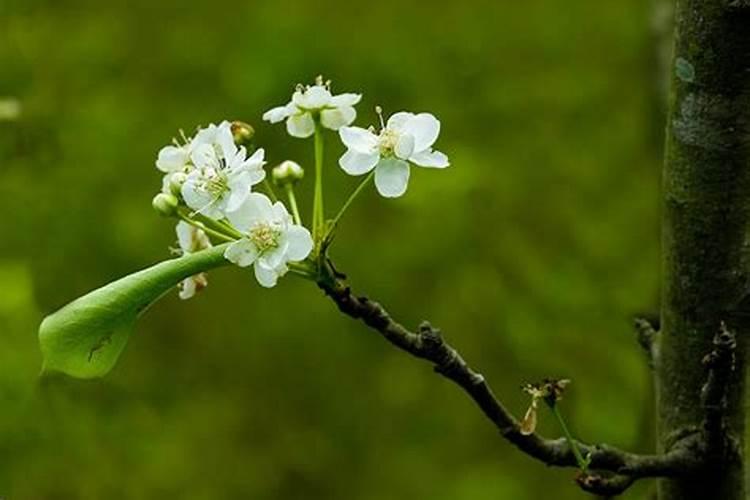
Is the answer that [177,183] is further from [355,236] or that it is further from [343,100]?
[355,236]

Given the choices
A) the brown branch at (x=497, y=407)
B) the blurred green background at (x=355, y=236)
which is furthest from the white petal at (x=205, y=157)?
the blurred green background at (x=355, y=236)

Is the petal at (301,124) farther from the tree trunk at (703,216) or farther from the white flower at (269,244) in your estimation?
the tree trunk at (703,216)

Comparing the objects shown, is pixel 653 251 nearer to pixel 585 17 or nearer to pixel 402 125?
pixel 585 17

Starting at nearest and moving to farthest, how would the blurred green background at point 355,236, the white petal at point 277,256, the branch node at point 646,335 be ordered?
the white petal at point 277,256 → the branch node at point 646,335 → the blurred green background at point 355,236

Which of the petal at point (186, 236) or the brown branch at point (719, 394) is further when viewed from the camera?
the petal at point (186, 236)

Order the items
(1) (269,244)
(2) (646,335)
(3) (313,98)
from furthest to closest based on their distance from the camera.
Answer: (2) (646,335), (3) (313,98), (1) (269,244)

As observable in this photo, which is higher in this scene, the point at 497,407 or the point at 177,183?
the point at 177,183

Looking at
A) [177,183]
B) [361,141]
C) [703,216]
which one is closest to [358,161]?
[361,141]
